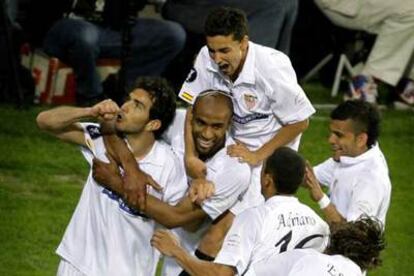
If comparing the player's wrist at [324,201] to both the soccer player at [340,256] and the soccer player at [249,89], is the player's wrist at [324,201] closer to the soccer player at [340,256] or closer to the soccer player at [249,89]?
the soccer player at [249,89]

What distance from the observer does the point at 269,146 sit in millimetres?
8117

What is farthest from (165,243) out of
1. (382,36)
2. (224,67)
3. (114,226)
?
(382,36)

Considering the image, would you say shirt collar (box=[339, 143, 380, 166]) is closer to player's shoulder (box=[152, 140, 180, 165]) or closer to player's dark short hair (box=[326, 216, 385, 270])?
player's shoulder (box=[152, 140, 180, 165])

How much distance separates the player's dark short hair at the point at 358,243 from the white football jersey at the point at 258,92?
143 cm

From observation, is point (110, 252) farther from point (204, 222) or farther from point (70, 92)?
point (70, 92)

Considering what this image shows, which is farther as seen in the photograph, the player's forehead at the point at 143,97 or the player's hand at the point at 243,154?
the player's hand at the point at 243,154

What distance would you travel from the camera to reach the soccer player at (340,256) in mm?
6648

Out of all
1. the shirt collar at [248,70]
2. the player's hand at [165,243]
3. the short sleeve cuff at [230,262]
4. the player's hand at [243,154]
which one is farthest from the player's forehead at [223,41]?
the short sleeve cuff at [230,262]

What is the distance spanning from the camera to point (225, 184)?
772 cm

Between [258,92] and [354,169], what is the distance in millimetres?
639

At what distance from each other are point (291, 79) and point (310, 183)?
0.59m

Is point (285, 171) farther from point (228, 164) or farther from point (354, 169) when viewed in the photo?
point (354, 169)

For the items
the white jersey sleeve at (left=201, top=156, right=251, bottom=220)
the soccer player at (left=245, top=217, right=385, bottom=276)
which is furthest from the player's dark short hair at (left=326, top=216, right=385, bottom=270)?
the white jersey sleeve at (left=201, top=156, right=251, bottom=220)

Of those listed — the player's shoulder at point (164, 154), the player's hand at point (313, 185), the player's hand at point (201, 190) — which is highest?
the player's shoulder at point (164, 154)
